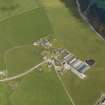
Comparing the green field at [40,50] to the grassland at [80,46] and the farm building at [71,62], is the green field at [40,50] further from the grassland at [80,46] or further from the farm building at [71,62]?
the farm building at [71,62]

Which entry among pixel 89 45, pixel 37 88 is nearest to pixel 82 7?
pixel 89 45

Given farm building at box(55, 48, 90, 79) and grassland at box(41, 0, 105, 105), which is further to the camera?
farm building at box(55, 48, 90, 79)

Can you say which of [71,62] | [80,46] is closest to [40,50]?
[71,62]

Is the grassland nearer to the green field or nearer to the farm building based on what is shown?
the green field

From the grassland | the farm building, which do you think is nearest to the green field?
the grassland

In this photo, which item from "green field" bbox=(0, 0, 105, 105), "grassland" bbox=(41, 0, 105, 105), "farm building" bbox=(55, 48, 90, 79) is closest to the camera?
"green field" bbox=(0, 0, 105, 105)

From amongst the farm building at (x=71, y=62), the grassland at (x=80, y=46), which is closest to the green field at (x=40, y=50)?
the grassland at (x=80, y=46)

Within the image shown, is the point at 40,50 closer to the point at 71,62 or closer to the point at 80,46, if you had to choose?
the point at 71,62

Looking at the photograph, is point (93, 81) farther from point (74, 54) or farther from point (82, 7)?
point (82, 7)
